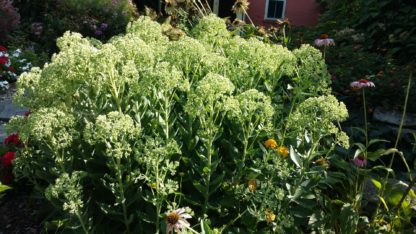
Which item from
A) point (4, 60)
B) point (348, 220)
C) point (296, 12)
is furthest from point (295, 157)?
point (296, 12)

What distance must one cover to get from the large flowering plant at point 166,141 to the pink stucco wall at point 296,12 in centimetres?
917

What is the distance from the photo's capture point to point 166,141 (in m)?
1.88

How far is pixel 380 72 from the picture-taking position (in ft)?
14.0

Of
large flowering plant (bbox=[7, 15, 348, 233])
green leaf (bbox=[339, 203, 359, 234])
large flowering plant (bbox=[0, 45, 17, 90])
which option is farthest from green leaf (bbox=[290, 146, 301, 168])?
large flowering plant (bbox=[0, 45, 17, 90])

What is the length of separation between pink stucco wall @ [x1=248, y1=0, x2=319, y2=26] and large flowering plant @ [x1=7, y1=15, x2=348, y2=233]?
9.17 meters

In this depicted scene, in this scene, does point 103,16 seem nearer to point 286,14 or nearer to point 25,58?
point 25,58

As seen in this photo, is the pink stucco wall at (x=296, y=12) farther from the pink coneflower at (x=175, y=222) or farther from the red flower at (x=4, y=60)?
the pink coneflower at (x=175, y=222)

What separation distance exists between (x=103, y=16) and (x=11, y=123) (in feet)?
20.2

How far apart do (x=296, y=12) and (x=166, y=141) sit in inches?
403

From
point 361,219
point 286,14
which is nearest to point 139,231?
point 361,219

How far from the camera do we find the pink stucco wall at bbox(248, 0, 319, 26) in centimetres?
1102

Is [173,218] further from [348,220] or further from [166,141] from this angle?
[348,220]

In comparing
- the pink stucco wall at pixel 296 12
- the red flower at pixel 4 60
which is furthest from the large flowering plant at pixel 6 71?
the pink stucco wall at pixel 296 12

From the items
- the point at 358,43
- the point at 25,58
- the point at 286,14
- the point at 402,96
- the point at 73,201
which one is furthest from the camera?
the point at 286,14
